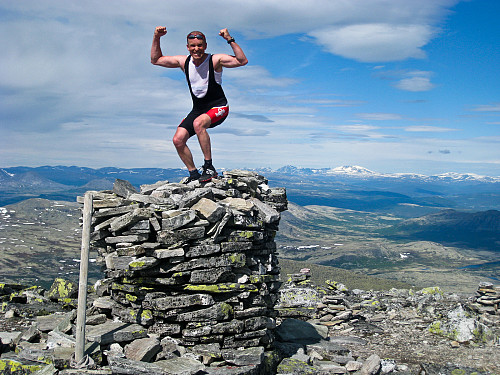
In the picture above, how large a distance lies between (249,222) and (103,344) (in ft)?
20.0

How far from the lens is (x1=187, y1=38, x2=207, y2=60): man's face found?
1485 centimetres

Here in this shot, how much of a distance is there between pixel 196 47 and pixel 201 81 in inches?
49.4

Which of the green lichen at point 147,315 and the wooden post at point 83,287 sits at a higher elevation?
the wooden post at point 83,287

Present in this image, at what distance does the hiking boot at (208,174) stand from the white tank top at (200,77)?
3.01m

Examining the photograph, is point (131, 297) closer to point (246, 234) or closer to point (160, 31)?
point (246, 234)

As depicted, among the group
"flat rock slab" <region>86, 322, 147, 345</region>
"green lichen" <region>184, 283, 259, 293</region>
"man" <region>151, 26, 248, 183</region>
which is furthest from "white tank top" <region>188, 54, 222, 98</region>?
"flat rock slab" <region>86, 322, 147, 345</region>

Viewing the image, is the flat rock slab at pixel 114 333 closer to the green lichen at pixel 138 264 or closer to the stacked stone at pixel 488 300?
the green lichen at pixel 138 264

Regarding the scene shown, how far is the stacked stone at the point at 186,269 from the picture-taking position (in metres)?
13.3

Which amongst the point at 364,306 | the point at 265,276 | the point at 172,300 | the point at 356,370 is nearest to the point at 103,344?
the point at 172,300

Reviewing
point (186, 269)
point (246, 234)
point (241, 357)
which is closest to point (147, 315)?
point (186, 269)

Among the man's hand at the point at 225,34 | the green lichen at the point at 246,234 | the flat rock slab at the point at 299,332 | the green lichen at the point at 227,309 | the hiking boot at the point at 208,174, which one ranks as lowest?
the flat rock slab at the point at 299,332

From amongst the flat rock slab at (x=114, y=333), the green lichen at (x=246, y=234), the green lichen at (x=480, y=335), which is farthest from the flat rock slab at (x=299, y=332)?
the green lichen at (x=480, y=335)

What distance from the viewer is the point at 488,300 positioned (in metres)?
30.7

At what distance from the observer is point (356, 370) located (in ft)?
56.4
